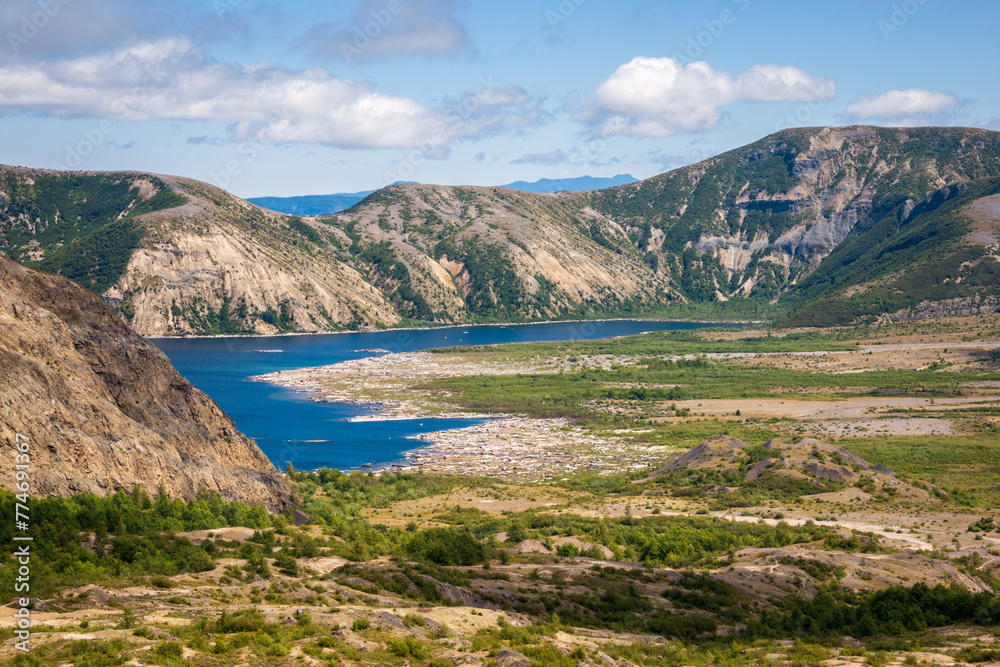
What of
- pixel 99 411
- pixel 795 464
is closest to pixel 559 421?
pixel 795 464

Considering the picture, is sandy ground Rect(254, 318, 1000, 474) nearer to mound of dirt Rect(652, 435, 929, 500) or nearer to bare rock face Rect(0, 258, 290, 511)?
mound of dirt Rect(652, 435, 929, 500)

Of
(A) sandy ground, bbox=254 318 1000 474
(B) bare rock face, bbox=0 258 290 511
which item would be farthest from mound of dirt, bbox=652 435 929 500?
(B) bare rock face, bbox=0 258 290 511

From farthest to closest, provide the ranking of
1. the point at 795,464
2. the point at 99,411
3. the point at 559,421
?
the point at 559,421 < the point at 795,464 < the point at 99,411

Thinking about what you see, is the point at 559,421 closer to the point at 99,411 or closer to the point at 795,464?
the point at 795,464

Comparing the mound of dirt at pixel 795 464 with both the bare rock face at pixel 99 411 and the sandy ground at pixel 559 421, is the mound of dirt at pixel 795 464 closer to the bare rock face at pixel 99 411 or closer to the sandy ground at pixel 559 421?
the sandy ground at pixel 559 421

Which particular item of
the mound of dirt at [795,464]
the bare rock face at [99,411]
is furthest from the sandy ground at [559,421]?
the bare rock face at [99,411]

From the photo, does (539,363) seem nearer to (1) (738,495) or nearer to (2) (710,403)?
(2) (710,403)
